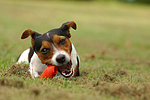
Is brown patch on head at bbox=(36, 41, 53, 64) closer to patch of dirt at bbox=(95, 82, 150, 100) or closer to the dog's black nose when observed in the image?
the dog's black nose

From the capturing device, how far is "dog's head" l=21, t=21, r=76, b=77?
381 centimetres

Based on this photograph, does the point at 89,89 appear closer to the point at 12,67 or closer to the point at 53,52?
the point at 53,52

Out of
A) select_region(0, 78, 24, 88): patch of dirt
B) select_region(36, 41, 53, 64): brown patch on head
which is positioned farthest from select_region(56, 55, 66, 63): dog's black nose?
select_region(0, 78, 24, 88): patch of dirt

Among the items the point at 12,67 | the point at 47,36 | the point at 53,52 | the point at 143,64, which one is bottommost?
the point at 143,64

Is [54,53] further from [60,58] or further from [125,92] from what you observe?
[125,92]

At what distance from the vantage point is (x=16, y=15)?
19562 mm

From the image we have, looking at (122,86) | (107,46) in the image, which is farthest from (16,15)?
(122,86)

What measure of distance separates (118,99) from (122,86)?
36cm

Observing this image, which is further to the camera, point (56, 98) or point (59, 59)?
point (59, 59)

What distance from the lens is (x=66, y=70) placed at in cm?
412

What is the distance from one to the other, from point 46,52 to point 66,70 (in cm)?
56

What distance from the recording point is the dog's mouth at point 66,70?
4.06m

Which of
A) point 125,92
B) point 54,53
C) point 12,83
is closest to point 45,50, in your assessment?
point 54,53

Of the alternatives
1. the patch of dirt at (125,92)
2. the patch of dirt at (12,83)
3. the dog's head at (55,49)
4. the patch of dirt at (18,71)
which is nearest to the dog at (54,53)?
the dog's head at (55,49)
